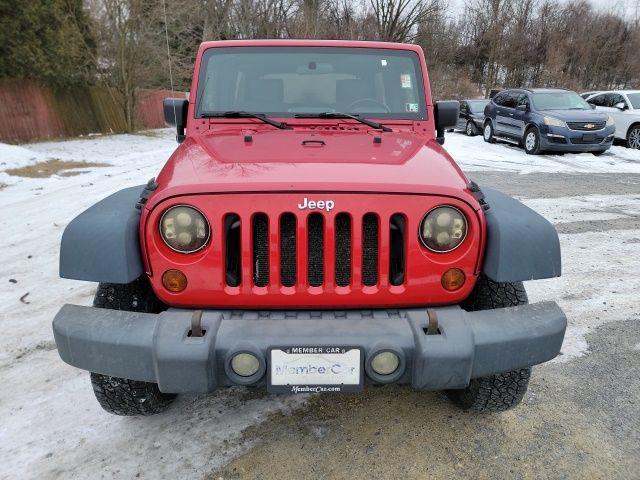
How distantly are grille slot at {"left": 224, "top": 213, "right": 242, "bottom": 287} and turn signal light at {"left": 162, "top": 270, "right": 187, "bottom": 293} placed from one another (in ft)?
0.61

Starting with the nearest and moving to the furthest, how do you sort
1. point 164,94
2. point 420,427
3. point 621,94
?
point 420,427 → point 621,94 → point 164,94

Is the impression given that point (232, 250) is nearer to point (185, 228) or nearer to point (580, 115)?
point (185, 228)

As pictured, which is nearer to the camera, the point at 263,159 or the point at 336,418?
the point at 263,159

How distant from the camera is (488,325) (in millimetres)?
1977

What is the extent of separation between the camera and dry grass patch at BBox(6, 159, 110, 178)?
9.66 meters

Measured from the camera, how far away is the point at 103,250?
2.03 metres

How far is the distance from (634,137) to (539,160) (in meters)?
3.70

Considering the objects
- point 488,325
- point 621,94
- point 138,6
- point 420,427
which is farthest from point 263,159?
point 138,6

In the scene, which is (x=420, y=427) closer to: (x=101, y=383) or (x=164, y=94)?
(x=101, y=383)

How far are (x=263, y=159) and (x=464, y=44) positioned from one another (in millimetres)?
39667

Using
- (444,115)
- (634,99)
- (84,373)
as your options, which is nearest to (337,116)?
(444,115)

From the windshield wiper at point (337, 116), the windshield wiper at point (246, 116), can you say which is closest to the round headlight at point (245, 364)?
the windshield wiper at point (246, 116)

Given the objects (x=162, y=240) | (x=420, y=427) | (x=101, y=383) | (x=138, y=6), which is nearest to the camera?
(x=162, y=240)

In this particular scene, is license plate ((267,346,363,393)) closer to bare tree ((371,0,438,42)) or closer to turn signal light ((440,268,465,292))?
turn signal light ((440,268,465,292))
